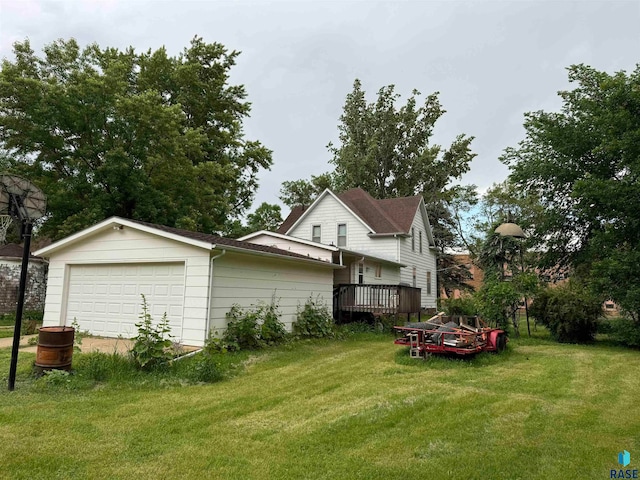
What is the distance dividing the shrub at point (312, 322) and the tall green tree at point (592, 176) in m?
8.71

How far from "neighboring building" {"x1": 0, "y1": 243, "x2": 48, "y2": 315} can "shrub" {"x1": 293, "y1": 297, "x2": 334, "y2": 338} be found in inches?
527

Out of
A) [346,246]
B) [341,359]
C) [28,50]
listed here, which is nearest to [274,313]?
[341,359]

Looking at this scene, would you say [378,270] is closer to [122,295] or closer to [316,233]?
[316,233]

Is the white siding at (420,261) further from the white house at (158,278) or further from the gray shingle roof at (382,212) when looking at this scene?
the white house at (158,278)

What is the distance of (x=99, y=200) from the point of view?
17328 millimetres

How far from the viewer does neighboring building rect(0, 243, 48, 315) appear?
18297 millimetres

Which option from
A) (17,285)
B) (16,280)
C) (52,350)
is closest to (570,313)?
(52,350)

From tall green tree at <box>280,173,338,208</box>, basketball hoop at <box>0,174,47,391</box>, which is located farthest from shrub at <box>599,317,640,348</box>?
tall green tree at <box>280,173,338,208</box>

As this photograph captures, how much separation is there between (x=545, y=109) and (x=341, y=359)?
13854 mm

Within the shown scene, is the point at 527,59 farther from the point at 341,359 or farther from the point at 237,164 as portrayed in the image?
the point at 237,164

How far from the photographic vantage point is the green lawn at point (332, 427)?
11.2 feet

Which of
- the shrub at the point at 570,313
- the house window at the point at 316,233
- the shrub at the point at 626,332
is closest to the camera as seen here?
the shrub at the point at 626,332

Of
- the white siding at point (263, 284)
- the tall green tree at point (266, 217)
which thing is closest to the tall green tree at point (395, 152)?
the tall green tree at point (266, 217)

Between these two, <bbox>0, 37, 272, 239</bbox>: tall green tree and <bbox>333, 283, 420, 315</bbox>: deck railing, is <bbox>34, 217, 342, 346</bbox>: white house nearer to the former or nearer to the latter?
<bbox>333, 283, 420, 315</bbox>: deck railing
